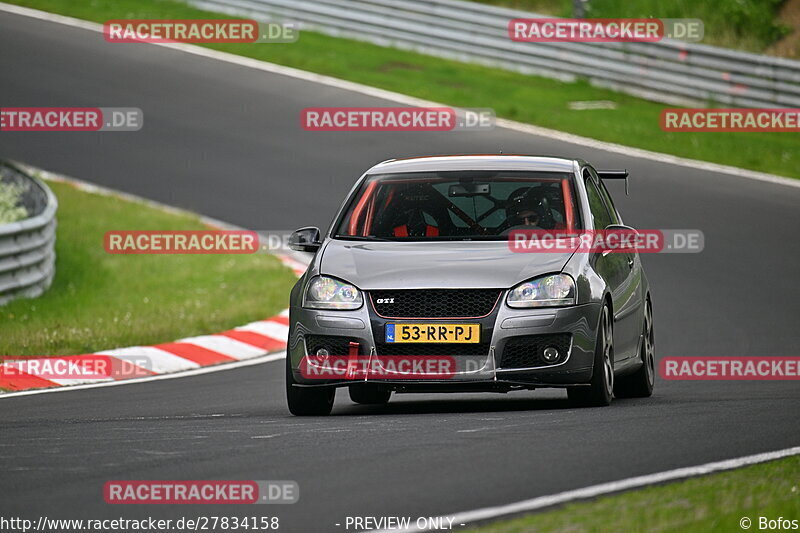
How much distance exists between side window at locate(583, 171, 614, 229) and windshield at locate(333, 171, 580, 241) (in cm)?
21

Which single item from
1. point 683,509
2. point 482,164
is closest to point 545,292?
point 482,164

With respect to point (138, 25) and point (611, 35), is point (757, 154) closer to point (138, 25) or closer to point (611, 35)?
point (611, 35)

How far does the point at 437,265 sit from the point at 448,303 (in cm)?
28

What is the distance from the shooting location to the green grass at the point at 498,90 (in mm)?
24484

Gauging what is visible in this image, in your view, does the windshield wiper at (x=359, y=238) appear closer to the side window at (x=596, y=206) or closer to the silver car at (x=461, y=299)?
the silver car at (x=461, y=299)

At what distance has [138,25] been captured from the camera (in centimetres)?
3112

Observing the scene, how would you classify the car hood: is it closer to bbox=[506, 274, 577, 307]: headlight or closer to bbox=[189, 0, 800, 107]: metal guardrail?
bbox=[506, 274, 577, 307]: headlight

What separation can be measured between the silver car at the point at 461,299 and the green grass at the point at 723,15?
19691 mm

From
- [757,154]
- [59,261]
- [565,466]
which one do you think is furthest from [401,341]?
[757,154]

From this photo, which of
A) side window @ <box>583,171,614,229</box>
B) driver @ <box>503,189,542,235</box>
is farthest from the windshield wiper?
side window @ <box>583,171,614,229</box>

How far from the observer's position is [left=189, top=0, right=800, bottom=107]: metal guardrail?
25.7 meters

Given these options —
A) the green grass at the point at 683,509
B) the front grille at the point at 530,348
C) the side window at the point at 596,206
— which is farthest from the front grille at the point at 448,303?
the green grass at the point at 683,509

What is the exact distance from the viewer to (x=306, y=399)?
10008 mm

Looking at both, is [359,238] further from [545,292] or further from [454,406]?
[545,292]
